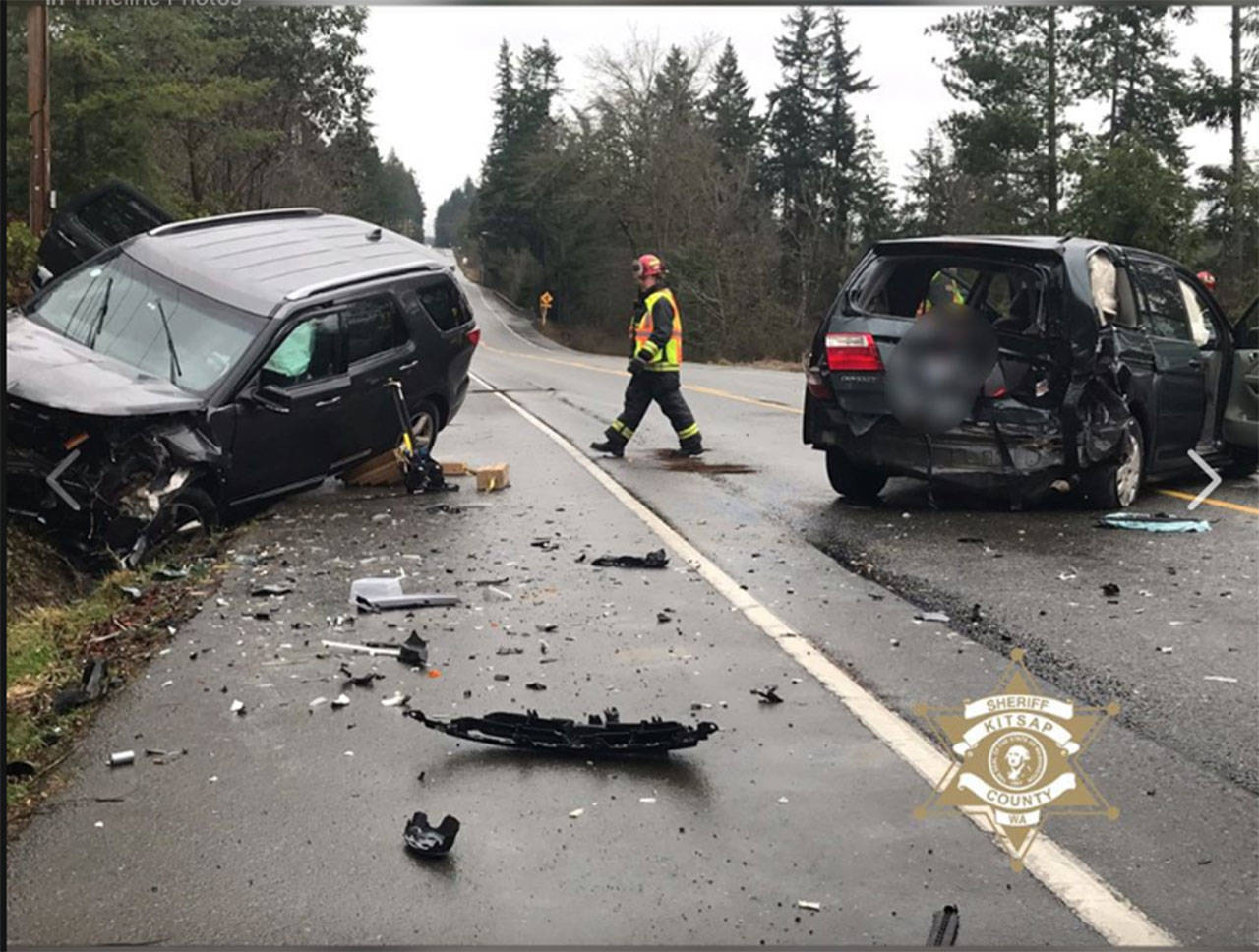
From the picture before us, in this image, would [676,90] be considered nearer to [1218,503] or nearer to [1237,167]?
[1237,167]

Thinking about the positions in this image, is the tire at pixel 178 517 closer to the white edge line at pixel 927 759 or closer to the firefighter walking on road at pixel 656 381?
the white edge line at pixel 927 759

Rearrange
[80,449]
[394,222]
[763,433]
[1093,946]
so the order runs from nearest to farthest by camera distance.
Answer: [1093,946] < [80,449] < [394,222] < [763,433]

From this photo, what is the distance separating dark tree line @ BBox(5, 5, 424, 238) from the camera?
4035mm

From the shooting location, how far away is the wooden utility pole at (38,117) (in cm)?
383

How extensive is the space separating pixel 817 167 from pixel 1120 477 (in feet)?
10.7

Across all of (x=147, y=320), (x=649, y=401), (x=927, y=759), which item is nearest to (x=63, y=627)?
(x=147, y=320)

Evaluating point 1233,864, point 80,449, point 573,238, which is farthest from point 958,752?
point 80,449

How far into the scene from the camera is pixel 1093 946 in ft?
9.41

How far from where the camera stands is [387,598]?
629 cm

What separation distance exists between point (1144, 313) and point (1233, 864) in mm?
6212

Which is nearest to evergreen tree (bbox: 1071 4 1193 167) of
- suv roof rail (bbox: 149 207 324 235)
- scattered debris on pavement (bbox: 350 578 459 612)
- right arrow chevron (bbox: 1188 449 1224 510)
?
right arrow chevron (bbox: 1188 449 1224 510)

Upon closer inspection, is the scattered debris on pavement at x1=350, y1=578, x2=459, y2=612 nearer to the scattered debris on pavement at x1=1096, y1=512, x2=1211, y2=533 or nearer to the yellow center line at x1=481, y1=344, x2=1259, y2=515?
the scattered debris on pavement at x1=1096, y1=512, x2=1211, y2=533

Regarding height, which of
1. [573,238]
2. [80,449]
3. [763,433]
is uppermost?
[573,238]

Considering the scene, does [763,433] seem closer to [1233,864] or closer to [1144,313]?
[1144,313]
